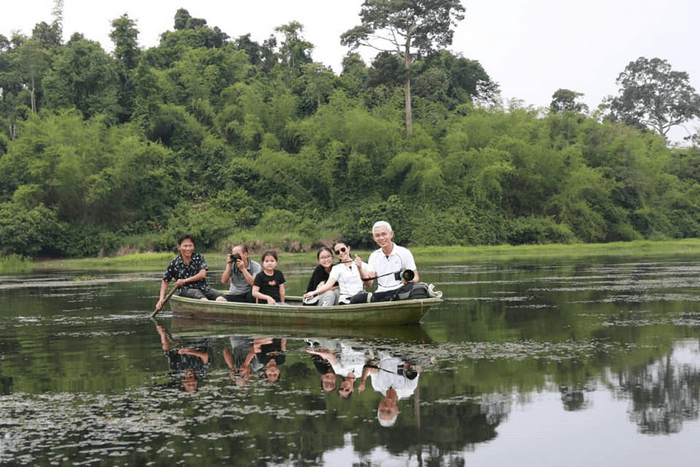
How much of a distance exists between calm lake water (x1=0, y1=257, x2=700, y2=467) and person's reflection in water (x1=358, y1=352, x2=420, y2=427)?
28 mm

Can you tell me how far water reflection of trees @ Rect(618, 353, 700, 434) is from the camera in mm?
6238

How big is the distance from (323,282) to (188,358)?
11.5ft

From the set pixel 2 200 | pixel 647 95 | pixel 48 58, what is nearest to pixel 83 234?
pixel 2 200

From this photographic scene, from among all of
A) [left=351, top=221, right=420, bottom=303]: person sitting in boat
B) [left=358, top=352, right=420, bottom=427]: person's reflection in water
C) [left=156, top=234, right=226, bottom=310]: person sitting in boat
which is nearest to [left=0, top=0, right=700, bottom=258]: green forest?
[left=156, top=234, right=226, bottom=310]: person sitting in boat

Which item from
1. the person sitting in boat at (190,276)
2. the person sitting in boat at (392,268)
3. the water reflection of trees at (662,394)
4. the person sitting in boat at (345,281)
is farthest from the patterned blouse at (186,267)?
the water reflection of trees at (662,394)

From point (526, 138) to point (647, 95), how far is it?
34.7 m

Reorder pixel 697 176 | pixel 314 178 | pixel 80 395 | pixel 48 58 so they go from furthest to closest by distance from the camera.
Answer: pixel 697 176
pixel 48 58
pixel 314 178
pixel 80 395

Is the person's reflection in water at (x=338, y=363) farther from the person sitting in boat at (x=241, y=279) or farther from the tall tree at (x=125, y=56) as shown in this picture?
the tall tree at (x=125, y=56)

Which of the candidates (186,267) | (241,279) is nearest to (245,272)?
(241,279)

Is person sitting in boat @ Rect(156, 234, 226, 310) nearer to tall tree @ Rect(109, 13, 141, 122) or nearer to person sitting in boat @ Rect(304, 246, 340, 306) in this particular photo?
person sitting in boat @ Rect(304, 246, 340, 306)

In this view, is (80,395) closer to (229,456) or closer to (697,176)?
(229,456)

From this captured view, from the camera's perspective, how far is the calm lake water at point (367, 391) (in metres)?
5.65

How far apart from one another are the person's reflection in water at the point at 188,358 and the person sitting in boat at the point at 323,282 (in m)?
1.95

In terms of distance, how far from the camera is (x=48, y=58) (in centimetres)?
5578
